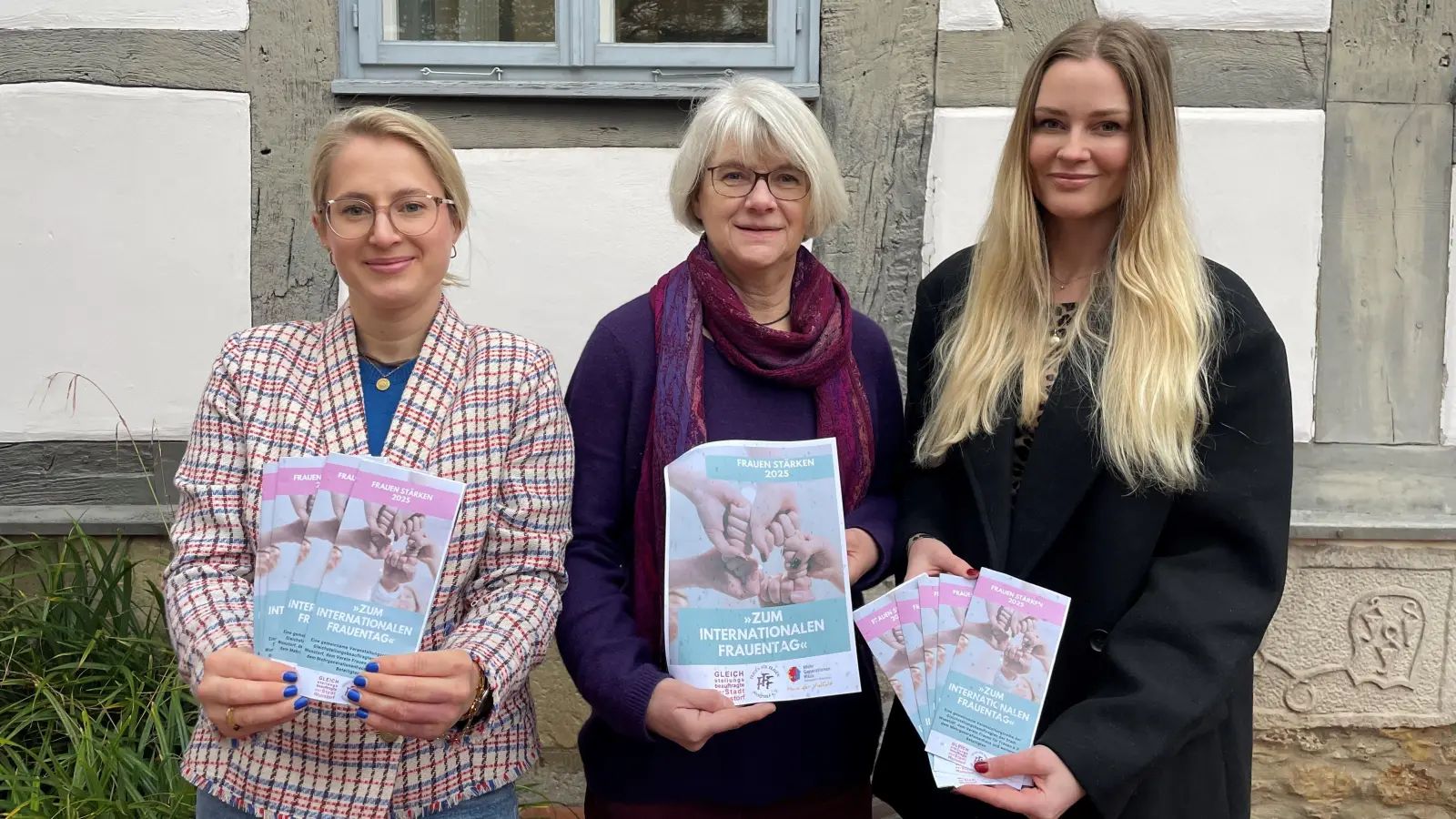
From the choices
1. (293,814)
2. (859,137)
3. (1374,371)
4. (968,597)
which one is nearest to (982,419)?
(968,597)

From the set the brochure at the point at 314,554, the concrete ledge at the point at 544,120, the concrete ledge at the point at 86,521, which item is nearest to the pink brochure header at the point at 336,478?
the brochure at the point at 314,554

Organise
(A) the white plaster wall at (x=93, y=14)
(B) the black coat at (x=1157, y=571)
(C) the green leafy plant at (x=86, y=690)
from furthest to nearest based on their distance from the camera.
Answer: (A) the white plaster wall at (x=93, y=14) → (C) the green leafy plant at (x=86, y=690) → (B) the black coat at (x=1157, y=571)

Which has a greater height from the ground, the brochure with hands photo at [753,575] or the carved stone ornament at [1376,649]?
the brochure with hands photo at [753,575]

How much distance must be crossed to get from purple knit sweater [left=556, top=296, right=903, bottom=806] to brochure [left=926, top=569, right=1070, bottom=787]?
29 cm

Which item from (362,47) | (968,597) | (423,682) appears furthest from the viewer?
(362,47)

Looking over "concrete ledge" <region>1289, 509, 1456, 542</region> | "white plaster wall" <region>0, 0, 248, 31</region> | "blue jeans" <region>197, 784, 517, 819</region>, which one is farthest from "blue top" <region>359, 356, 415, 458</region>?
"concrete ledge" <region>1289, 509, 1456, 542</region>

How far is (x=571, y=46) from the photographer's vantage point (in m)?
3.42

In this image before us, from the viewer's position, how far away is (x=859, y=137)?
3.43 metres

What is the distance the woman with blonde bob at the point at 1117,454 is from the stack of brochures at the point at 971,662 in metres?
0.03

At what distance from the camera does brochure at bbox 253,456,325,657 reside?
1709mm

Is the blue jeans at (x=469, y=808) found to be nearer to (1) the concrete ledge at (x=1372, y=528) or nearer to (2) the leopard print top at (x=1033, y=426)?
(2) the leopard print top at (x=1033, y=426)

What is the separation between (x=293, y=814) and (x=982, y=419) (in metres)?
1.27

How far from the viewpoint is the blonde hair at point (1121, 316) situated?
1.81 meters

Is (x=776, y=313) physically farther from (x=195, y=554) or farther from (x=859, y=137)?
(x=859, y=137)
